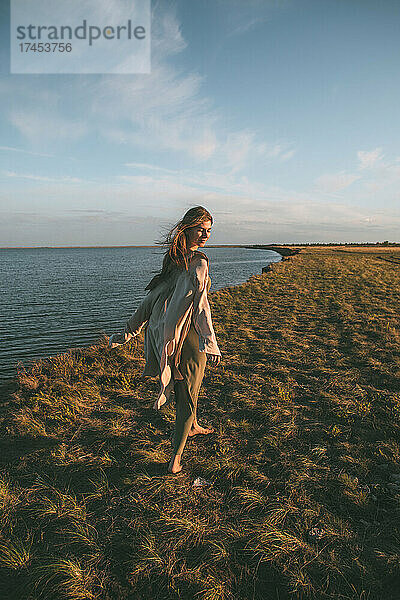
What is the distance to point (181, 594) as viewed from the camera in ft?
8.02

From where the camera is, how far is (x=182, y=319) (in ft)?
11.2

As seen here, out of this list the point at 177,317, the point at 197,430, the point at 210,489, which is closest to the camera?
the point at 177,317

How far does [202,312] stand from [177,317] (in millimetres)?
271

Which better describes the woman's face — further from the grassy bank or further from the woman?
the grassy bank

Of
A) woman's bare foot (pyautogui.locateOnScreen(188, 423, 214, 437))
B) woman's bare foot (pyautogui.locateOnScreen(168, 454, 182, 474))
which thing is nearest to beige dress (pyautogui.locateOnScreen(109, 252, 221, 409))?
woman's bare foot (pyautogui.locateOnScreen(168, 454, 182, 474))

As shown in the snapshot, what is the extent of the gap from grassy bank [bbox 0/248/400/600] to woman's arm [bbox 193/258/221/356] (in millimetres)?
1520

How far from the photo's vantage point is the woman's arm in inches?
134

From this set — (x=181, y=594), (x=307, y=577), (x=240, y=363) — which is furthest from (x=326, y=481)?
(x=240, y=363)

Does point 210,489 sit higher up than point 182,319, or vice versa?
point 182,319

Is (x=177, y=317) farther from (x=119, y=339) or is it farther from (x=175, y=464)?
(x=175, y=464)

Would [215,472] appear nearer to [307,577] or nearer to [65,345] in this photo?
[307,577]

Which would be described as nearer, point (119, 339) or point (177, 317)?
point (177, 317)

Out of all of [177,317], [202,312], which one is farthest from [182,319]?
[202,312]

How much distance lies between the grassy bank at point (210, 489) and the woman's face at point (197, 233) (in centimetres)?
259
